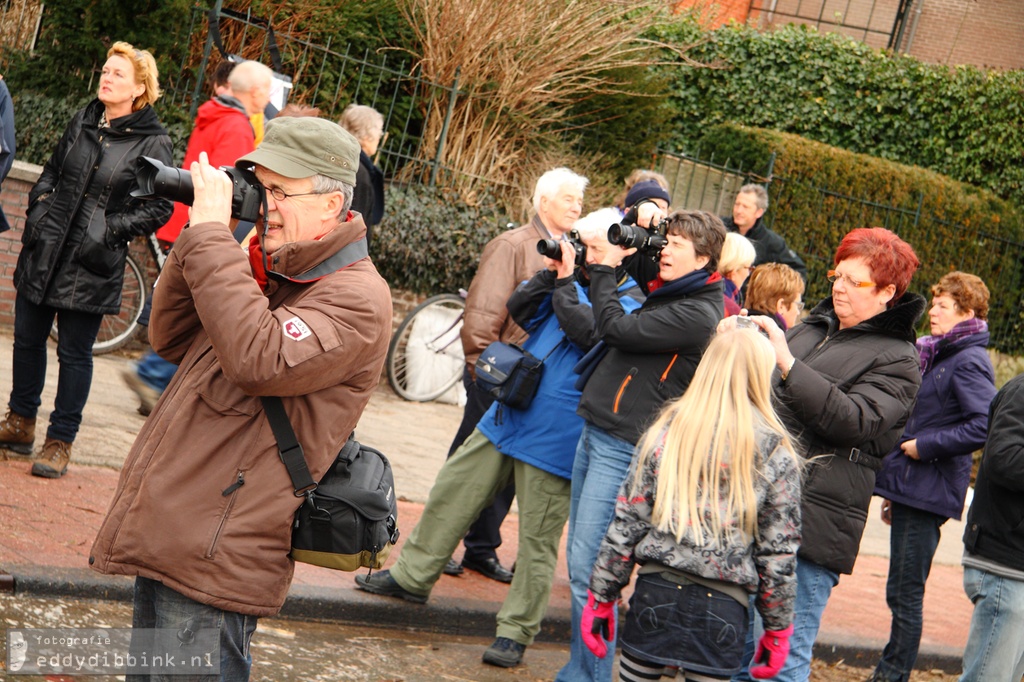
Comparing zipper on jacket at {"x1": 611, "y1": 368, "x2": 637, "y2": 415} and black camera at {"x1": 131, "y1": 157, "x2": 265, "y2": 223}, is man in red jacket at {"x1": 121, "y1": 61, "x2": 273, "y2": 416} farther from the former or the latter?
black camera at {"x1": 131, "y1": 157, "x2": 265, "y2": 223}

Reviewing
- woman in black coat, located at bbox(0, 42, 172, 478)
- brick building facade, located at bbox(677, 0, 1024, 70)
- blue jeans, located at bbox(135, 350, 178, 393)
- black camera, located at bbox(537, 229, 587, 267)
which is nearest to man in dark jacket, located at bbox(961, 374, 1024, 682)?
black camera, located at bbox(537, 229, 587, 267)

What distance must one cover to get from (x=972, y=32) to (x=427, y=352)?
1728 cm

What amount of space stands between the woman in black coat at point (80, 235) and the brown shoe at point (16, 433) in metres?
0.08

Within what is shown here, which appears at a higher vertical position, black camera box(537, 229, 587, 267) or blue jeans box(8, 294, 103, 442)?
black camera box(537, 229, 587, 267)

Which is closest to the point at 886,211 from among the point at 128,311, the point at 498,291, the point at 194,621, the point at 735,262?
the point at 735,262

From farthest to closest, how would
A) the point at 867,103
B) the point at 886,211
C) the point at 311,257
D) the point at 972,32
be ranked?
1. the point at 972,32
2. the point at 867,103
3. the point at 886,211
4. the point at 311,257

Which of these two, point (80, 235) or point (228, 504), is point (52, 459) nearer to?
point (80, 235)

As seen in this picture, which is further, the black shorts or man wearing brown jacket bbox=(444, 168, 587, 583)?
man wearing brown jacket bbox=(444, 168, 587, 583)

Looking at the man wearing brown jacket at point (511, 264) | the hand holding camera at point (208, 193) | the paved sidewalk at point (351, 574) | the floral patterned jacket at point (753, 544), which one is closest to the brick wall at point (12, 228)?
the paved sidewalk at point (351, 574)

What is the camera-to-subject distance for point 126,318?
29.4 ft

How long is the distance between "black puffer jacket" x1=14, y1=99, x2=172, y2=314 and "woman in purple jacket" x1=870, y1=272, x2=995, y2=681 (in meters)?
4.00

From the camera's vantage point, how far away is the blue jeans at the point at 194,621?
2.72 metres

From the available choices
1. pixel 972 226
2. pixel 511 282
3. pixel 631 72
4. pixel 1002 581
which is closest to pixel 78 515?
pixel 511 282

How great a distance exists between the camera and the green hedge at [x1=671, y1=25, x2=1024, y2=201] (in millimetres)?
15125
